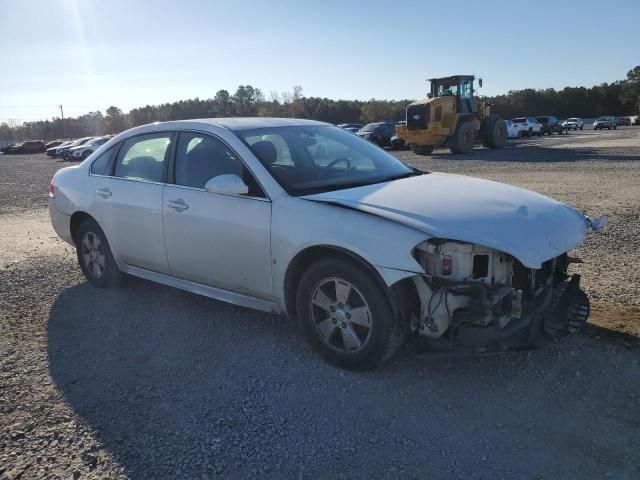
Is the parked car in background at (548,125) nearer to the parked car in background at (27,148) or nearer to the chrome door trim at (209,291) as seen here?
the chrome door trim at (209,291)

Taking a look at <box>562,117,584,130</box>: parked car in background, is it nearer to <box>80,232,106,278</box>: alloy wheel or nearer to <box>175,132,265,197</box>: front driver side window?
<box>80,232,106,278</box>: alloy wheel

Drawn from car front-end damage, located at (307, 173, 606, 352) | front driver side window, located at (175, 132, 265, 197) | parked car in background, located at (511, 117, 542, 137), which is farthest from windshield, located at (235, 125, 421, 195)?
parked car in background, located at (511, 117, 542, 137)

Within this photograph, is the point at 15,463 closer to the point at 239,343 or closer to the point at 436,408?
the point at 239,343

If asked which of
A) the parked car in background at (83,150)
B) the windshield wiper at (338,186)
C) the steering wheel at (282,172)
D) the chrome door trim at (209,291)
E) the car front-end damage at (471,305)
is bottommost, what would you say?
the parked car in background at (83,150)

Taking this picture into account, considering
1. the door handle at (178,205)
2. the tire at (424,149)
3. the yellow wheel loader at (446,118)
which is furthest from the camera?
the tire at (424,149)

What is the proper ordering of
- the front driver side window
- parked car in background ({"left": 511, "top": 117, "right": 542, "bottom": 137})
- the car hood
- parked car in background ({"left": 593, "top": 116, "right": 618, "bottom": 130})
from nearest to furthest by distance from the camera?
the car hood, the front driver side window, parked car in background ({"left": 511, "top": 117, "right": 542, "bottom": 137}), parked car in background ({"left": 593, "top": 116, "right": 618, "bottom": 130})

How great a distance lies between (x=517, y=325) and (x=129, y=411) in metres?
2.43

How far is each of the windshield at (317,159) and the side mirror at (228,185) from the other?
10.0 inches

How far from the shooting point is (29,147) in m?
59.2

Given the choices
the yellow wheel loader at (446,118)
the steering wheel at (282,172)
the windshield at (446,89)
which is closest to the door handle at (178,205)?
the steering wheel at (282,172)

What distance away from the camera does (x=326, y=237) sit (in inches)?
142

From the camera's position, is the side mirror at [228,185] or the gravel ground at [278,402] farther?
the side mirror at [228,185]

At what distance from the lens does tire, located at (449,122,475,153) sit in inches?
993

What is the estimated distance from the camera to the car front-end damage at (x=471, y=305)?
10.9 ft
